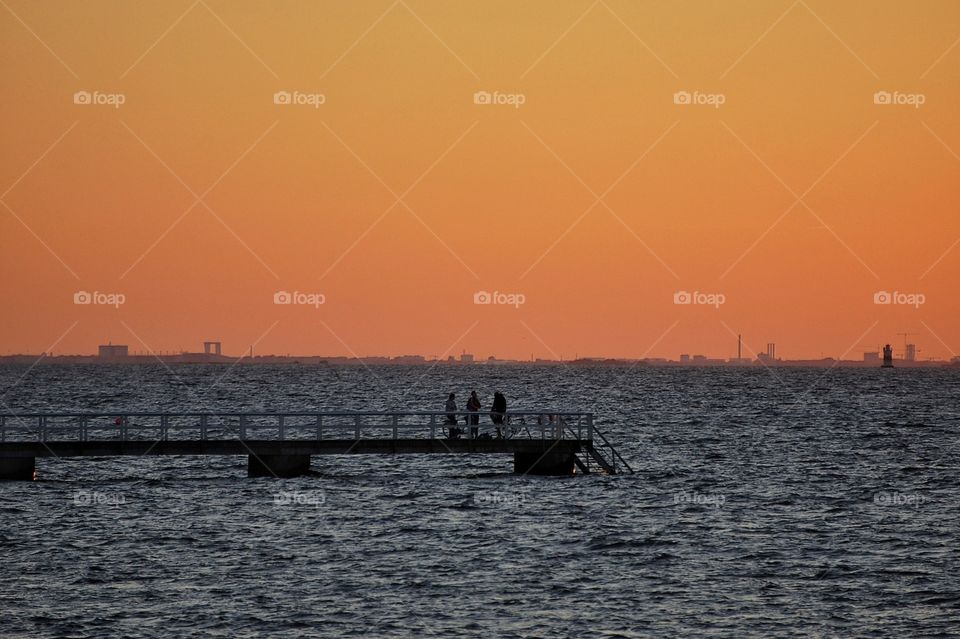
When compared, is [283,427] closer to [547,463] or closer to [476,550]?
[547,463]

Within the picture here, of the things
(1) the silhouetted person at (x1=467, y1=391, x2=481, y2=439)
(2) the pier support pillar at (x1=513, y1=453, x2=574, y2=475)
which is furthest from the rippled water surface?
(1) the silhouetted person at (x1=467, y1=391, x2=481, y2=439)

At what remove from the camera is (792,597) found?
28000mm

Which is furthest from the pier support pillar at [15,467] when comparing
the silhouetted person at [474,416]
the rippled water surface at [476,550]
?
the silhouetted person at [474,416]

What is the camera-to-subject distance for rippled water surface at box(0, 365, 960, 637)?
26.0 m

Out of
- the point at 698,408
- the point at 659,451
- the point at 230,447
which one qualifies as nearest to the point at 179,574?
the point at 230,447

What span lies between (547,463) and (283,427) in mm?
9619

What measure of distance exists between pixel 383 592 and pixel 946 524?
19161mm

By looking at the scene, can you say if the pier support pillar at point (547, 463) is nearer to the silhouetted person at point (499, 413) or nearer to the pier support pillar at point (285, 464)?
the silhouetted person at point (499, 413)

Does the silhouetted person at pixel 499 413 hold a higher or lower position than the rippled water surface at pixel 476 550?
higher

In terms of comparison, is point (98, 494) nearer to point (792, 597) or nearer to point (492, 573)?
point (492, 573)

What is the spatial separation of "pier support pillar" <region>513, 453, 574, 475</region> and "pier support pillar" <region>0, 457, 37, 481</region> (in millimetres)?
17272

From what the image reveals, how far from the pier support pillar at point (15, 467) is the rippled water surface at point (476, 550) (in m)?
0.40

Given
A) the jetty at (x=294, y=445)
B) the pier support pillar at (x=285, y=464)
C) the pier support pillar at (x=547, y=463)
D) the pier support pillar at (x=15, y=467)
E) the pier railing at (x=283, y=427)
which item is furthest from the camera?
the pier support pillar at (x=547, y=463)

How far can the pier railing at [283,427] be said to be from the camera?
4347 centimetres
